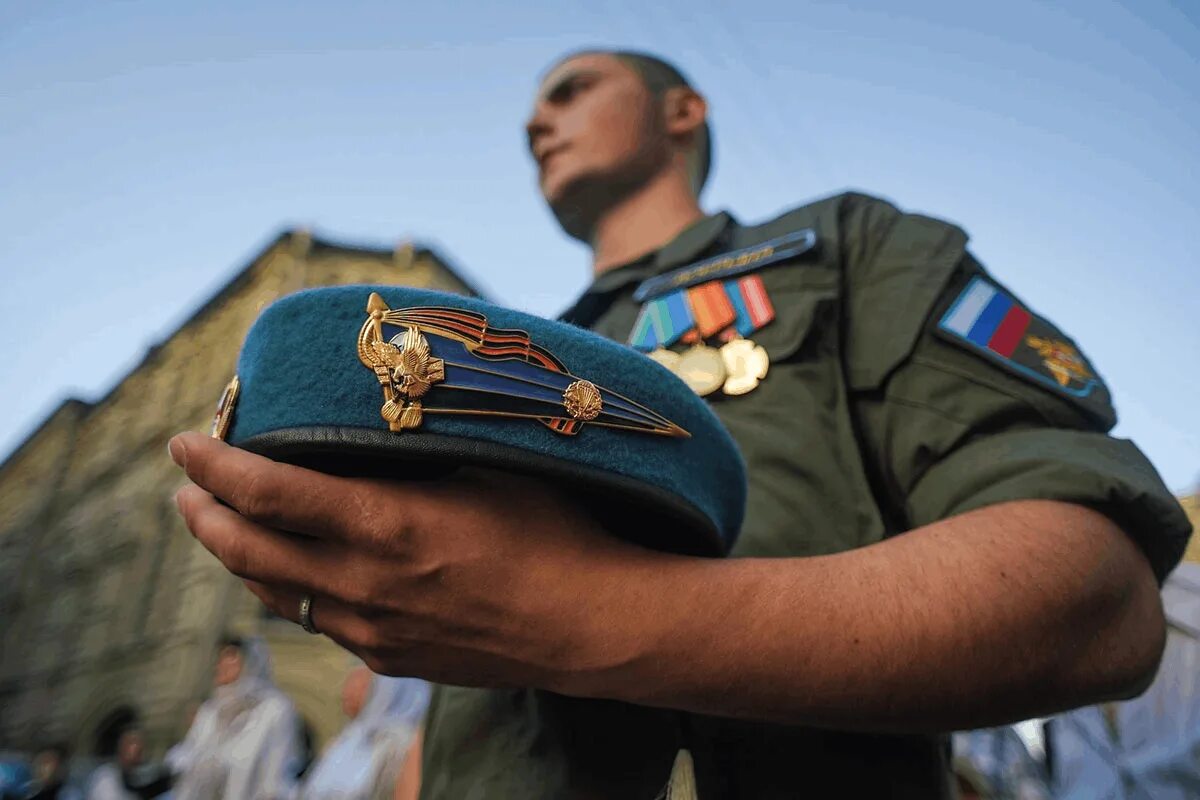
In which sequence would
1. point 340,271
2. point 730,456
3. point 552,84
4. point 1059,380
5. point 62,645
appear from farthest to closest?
point 62,645, point 340,271, point 552,84, point 1059,380, point 730,456

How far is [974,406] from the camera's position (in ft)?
3.22

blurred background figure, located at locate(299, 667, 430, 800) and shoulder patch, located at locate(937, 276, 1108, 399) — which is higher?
shoulder patch, located at locate(937, 276, 1108, 399)

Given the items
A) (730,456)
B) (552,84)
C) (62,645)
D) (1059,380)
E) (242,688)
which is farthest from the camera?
(62,645)

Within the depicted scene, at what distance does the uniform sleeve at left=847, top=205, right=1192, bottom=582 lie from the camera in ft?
2.68

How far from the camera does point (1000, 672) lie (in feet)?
2.36

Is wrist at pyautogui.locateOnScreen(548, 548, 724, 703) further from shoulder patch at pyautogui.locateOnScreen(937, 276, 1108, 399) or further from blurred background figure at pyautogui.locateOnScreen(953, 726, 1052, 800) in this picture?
blurred background figure at pyautogui.locateOnScreen(953, 726, 1052, 800)

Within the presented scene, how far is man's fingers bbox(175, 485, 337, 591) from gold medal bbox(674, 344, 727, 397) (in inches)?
25.3

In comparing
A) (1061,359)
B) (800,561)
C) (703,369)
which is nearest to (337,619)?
(800,561)

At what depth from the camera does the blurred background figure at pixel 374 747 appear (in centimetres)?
409

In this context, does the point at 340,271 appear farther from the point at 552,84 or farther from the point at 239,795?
the point at 552,84

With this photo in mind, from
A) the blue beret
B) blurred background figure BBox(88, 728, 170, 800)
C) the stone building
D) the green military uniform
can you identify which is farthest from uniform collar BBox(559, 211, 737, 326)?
the stone building

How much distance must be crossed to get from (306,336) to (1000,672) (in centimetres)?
70

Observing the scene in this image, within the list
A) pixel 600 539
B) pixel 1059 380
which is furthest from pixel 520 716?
pixel 1059 380

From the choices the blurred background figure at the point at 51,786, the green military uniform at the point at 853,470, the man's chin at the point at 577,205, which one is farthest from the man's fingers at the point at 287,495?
the blurred background figure at the point at 51,786
